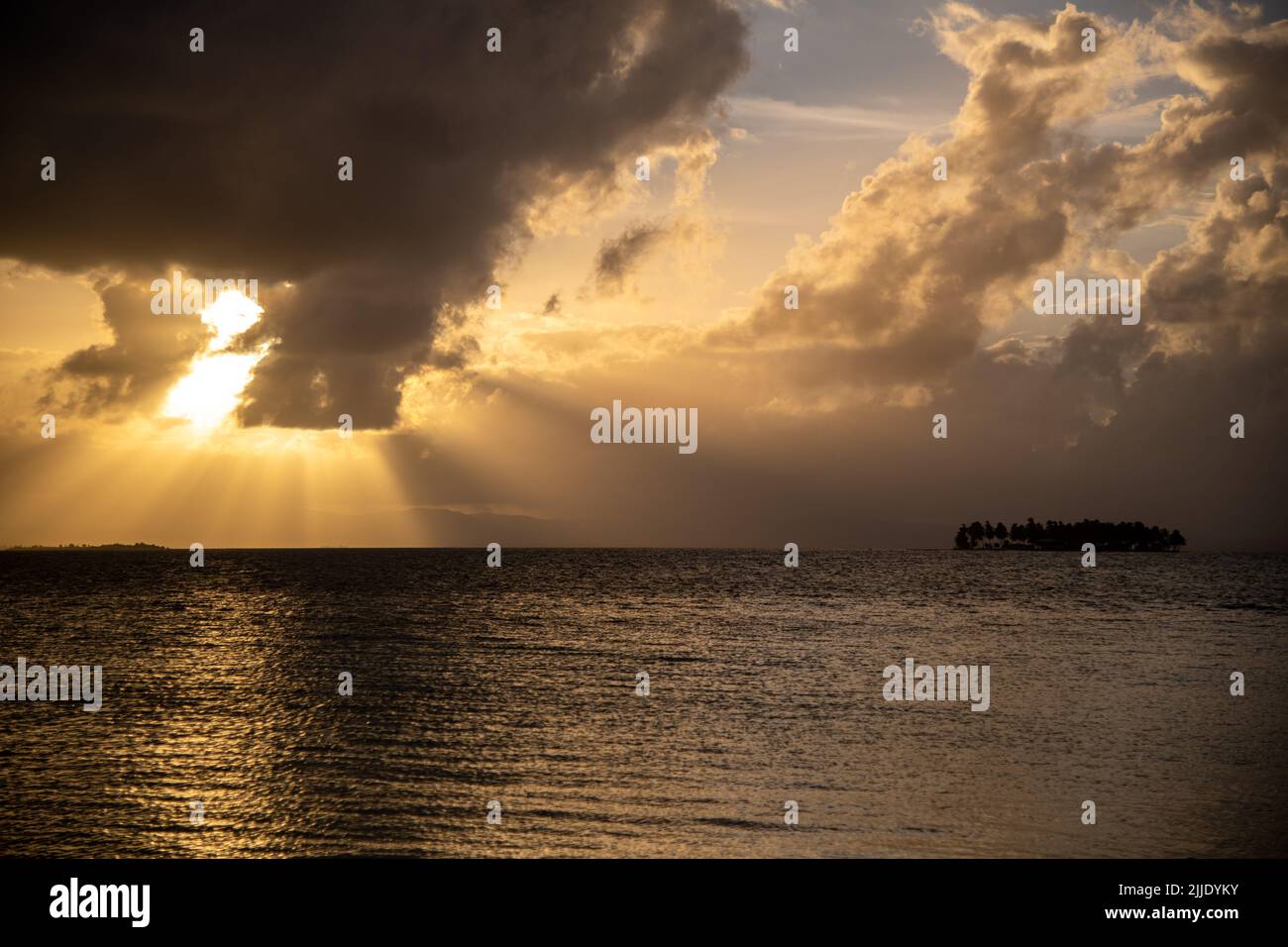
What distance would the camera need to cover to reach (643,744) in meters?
30.5

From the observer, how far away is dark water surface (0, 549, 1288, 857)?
21.5 meters

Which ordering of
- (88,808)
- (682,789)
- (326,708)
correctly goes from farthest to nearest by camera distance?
(326,708), (682,789), (88,808)

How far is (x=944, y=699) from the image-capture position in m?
39.1

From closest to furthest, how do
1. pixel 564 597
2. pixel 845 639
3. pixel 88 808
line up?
1. pixel 88 808
2. pixel 845 639
3. pixel 564 597

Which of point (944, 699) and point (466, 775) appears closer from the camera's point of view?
point (466, 775)

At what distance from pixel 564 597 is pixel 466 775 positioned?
7874 cm

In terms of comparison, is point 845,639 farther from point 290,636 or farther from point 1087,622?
point 290,636

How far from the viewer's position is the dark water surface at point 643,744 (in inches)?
845
